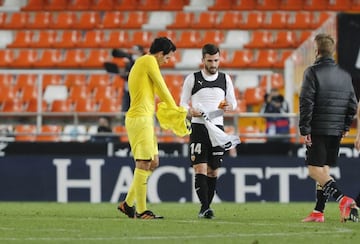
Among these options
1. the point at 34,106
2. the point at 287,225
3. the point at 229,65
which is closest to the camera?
the point at 287,225

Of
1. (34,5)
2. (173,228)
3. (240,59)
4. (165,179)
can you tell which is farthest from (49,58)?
(173,228)

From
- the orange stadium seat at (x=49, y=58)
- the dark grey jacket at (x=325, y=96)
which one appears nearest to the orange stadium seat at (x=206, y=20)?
the orange stadium seat at (x=49, y=58)

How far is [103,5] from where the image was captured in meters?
31.6

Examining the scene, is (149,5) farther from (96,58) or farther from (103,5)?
(96,58)

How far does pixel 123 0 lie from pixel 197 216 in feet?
63.0

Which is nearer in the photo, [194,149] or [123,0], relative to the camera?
[194,149]

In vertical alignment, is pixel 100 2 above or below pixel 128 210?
above

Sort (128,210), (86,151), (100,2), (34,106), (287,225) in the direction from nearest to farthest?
1. (287,225)
2. (128,210)
3. (86,151)
4. (34,106)
5. (100,2)

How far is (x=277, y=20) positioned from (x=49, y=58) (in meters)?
6.29

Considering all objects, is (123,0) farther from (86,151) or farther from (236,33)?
Answer: (86,151)

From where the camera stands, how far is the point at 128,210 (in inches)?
485

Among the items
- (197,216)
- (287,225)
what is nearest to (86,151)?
(197,216)

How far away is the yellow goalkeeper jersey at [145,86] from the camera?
474 inches

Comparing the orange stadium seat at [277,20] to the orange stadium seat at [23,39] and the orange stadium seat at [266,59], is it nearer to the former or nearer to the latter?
the orange stadium seat at [266,59]
